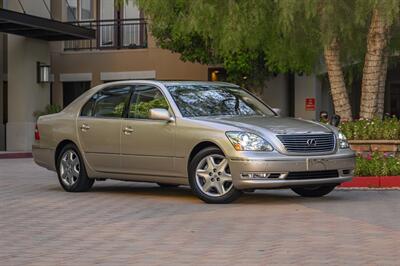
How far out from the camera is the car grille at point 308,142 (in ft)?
32.5

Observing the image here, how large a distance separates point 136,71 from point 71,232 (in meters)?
20.8

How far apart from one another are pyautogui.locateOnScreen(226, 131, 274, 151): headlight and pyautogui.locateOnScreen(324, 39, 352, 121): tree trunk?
13.8 feet

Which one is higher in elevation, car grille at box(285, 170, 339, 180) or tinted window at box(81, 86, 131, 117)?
tinted window at box(81, 86, 131, 117)

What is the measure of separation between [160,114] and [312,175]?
2.15 meters

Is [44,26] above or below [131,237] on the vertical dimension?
above

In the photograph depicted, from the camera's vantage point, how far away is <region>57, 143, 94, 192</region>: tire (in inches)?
466

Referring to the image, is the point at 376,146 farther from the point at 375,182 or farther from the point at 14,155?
the point at 14,155

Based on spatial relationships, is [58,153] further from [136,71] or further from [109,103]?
[136,71]

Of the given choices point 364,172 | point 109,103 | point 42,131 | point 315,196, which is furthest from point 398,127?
point 42,131

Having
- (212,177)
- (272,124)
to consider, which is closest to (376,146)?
(272,124)

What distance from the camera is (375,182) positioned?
40.5 feet

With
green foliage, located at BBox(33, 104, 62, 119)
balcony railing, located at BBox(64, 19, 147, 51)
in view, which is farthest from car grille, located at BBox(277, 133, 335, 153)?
balcony railing, located at BBox(64, 19, 147, 51)

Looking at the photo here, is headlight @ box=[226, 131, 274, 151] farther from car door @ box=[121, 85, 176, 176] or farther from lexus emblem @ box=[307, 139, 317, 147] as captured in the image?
car door @ box=[121, 85, 176, 176]

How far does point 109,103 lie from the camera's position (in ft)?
Answer: 38.7
